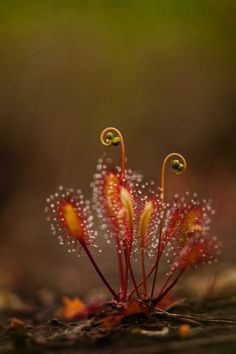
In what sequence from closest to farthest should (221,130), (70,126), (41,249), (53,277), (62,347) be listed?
(62,347)
(53,277)
(41,249)
(221,130)
(70,126)

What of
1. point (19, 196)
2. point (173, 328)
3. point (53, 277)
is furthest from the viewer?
point (19, 196)

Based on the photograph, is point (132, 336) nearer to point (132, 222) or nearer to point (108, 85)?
point (132, 222)

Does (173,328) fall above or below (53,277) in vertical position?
below

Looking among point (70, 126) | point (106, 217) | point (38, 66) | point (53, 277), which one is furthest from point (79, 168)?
point (106, 217)

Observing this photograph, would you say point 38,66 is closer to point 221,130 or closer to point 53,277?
point 221,130

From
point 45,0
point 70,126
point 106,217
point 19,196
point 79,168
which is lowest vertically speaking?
point 106,217

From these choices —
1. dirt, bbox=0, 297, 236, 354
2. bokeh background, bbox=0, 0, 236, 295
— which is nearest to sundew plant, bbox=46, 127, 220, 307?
dirt, bbox=0, 297, 236, 354

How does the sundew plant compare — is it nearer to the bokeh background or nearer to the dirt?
the dirt

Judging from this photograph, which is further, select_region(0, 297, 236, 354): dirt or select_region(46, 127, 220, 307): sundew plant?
select_region(46, 127, 220, 307): sundew plant
